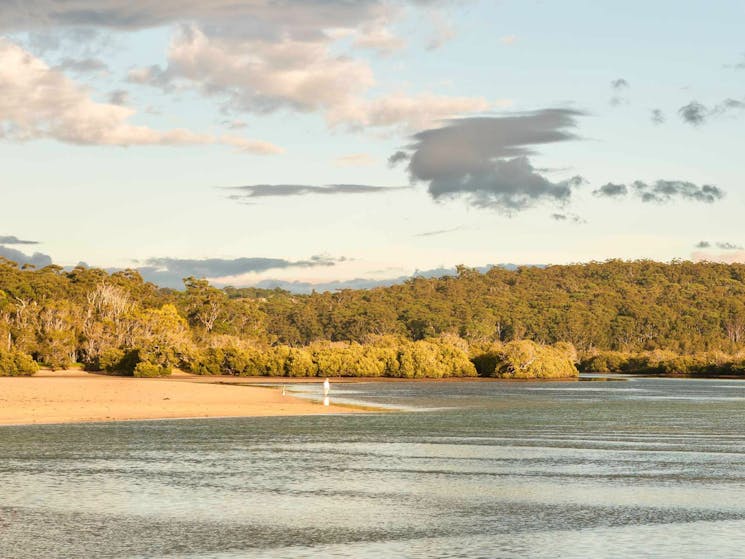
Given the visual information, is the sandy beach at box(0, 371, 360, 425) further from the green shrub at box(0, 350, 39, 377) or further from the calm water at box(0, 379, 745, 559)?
the green shrub at box(0, 350, 39, 377)

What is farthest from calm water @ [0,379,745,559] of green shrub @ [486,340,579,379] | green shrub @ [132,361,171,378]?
green shrub @ [486,340,579,379]

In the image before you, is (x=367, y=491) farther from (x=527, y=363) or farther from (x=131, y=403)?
(x=527, y=363)

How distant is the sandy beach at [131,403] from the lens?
55.1 meters

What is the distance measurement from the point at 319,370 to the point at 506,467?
103425 millimetres

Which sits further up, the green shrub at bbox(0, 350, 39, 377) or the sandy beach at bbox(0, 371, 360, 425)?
the green shrub at bbox(0, 350, 39, 377)

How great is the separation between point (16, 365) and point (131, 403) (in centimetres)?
4695

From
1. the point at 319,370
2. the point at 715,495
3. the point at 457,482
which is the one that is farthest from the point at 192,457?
the point at 319,370

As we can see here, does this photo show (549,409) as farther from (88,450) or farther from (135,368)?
(135,368)

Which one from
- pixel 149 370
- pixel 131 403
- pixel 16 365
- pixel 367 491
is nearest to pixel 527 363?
pixel 149 370

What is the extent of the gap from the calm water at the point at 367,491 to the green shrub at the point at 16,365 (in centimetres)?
5973

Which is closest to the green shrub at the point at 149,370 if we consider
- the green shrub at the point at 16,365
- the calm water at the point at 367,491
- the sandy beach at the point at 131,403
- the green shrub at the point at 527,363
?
the green shrub at the point at 16,365

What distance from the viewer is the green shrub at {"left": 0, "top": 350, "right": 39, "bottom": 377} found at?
105 m

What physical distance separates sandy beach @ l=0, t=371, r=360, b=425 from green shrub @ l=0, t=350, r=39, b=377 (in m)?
24.1

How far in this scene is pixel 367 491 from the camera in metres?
28.2
